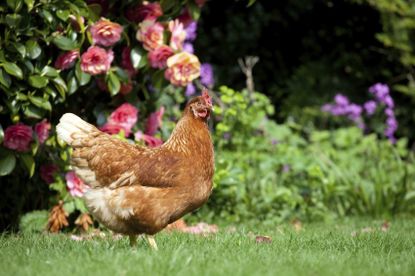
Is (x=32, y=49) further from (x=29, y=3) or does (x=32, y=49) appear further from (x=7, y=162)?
(x=7, y=162)

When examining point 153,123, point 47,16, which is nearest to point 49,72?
point 47,16

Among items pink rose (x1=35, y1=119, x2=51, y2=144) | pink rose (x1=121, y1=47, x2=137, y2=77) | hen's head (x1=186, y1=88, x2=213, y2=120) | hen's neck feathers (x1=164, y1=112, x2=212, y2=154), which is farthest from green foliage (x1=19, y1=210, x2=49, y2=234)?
hen's head (x1=186, y1=88, x2=213, y2=120)

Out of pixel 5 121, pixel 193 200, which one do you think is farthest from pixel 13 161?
pixel 193 200

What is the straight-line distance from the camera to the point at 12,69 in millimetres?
5863

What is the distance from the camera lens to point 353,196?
849 cm

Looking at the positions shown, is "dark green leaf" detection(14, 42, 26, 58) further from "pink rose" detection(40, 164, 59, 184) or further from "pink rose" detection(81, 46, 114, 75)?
"pink rose" detection(40, 164, 59, 184)

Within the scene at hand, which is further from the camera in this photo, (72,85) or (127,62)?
(127,62)

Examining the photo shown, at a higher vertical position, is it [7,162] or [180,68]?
[180,68]

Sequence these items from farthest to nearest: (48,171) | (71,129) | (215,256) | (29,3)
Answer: (48,171)
(29,3)
(71,129)
(215,256)

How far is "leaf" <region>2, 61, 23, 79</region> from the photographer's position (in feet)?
19.2

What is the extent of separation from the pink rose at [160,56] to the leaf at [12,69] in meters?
1.28

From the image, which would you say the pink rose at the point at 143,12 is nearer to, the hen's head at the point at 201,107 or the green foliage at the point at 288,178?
the green foliage at the point at 288,178

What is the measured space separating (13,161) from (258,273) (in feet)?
9.67

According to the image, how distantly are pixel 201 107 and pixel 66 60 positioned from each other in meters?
1.70
